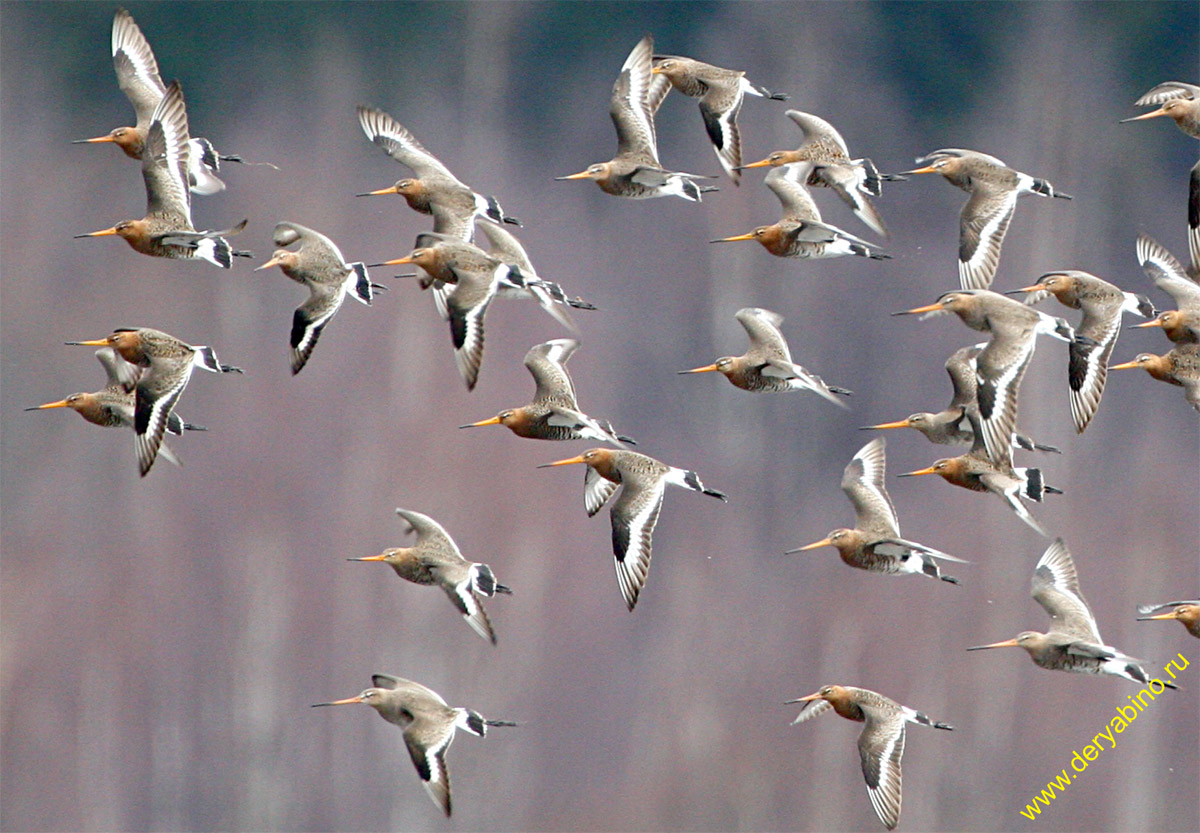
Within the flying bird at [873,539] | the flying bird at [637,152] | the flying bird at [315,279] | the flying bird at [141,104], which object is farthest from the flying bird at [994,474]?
the flying bird at [141,104]

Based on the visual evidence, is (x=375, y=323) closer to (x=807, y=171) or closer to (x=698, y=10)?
(x=698, y=10)

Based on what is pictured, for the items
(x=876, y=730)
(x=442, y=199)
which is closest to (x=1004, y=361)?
(x=876, y=730)

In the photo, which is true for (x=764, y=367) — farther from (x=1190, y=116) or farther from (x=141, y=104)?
(x=141, y=104)

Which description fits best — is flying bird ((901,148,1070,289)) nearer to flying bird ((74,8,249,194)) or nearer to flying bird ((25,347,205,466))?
flying bird ((74,8,249,194))

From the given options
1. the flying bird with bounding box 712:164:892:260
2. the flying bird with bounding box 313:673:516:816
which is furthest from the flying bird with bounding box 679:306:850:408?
the flying bird with bounding box 313:673:516:816

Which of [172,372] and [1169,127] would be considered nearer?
[172,372]

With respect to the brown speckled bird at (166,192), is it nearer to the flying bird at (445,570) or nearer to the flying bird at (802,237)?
the flying bird at (445,570)

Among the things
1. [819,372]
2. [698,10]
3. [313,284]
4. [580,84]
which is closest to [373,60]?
[580,84]
